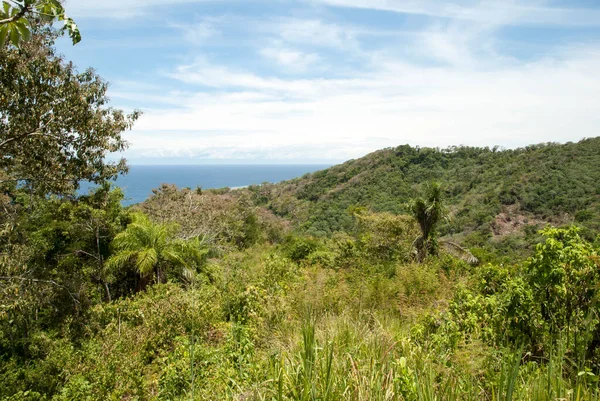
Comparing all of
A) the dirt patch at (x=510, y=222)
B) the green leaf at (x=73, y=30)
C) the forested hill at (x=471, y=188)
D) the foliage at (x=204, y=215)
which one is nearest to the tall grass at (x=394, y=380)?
the green leaf at (x=73, y=30)

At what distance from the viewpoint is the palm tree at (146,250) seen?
8.48m

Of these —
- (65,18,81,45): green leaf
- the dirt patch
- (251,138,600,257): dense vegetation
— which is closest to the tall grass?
(65,18,81,45): green leaf

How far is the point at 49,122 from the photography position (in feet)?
18.2

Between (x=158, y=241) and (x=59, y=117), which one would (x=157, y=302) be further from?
(x=59, y=117)

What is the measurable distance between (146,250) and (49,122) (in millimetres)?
3846

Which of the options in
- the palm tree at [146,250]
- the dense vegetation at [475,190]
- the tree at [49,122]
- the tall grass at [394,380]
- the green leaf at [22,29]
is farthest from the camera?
the dense vegetation at [475,190]

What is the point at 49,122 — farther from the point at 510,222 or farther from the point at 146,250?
the point at 510,222

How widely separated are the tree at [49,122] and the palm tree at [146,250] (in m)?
2.29

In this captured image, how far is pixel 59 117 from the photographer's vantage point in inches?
222

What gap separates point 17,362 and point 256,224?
19150 mm

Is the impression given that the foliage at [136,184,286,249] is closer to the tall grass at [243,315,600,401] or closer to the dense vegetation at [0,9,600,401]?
the dense vegetation at [0,9,600,401]

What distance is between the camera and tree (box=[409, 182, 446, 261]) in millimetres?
14070

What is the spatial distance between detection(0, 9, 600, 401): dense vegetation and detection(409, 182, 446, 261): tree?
57 mm

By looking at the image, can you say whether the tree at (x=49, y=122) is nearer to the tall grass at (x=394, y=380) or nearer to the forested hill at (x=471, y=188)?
the tall grass at (x=394, y=380)
